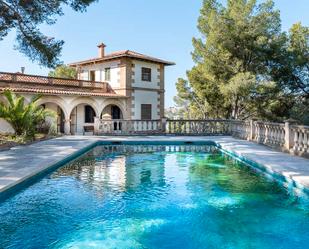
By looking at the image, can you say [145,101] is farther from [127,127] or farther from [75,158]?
[75,158]

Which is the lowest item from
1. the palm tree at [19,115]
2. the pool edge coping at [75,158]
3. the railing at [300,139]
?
the pool edge coping at [75,158]

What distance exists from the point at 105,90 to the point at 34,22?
11340mm

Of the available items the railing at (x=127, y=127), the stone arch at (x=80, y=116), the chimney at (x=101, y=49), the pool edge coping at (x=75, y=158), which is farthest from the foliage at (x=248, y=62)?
the pool edge coping at (x=75, y=158)

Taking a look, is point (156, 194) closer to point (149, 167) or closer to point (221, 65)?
point (149, 167)

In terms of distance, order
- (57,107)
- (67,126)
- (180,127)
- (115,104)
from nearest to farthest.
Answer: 1. (67,126)
2. (180,127)
3. (57,107)
4. (115,104)

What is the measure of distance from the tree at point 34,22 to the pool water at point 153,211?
6.64 m

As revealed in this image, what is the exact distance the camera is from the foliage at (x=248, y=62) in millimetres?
23766

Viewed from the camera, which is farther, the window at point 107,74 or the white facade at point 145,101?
the window at point 107,74

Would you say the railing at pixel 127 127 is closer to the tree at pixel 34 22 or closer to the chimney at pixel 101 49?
the tree at pixel 34 22

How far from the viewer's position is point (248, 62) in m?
25.3

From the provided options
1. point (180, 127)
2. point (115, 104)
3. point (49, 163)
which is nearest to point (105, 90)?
point (115, 104)

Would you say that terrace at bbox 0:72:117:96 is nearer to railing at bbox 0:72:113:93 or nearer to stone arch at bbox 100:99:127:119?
railing at bbox 0:72:113:93

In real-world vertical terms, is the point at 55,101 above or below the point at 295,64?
below

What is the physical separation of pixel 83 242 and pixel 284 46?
82.3 ft
